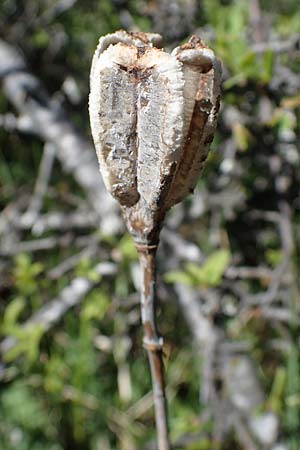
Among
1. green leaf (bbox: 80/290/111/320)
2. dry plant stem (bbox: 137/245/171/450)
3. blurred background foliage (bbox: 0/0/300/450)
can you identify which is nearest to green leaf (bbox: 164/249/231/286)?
blurred background foliage (bbox: 0/0/300/450)

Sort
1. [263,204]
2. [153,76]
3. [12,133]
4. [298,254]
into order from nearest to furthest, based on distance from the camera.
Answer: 1. [153,76]
2. [298,254]
3. [263,204]
4. [12,133]

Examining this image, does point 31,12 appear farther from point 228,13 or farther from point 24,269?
point 24,269

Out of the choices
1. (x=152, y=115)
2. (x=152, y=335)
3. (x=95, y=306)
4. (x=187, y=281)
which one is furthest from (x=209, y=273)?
(x=152, y=115)

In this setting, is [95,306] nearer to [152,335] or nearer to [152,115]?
[152,335]

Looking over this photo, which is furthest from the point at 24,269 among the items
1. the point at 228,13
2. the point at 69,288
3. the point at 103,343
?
the point at 228,13

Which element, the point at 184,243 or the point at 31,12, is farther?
the point at 31,12

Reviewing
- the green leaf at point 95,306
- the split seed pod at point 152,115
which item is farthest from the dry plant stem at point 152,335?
the green leaf at point 95,306

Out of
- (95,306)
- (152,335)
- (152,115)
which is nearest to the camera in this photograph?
(152,115)
